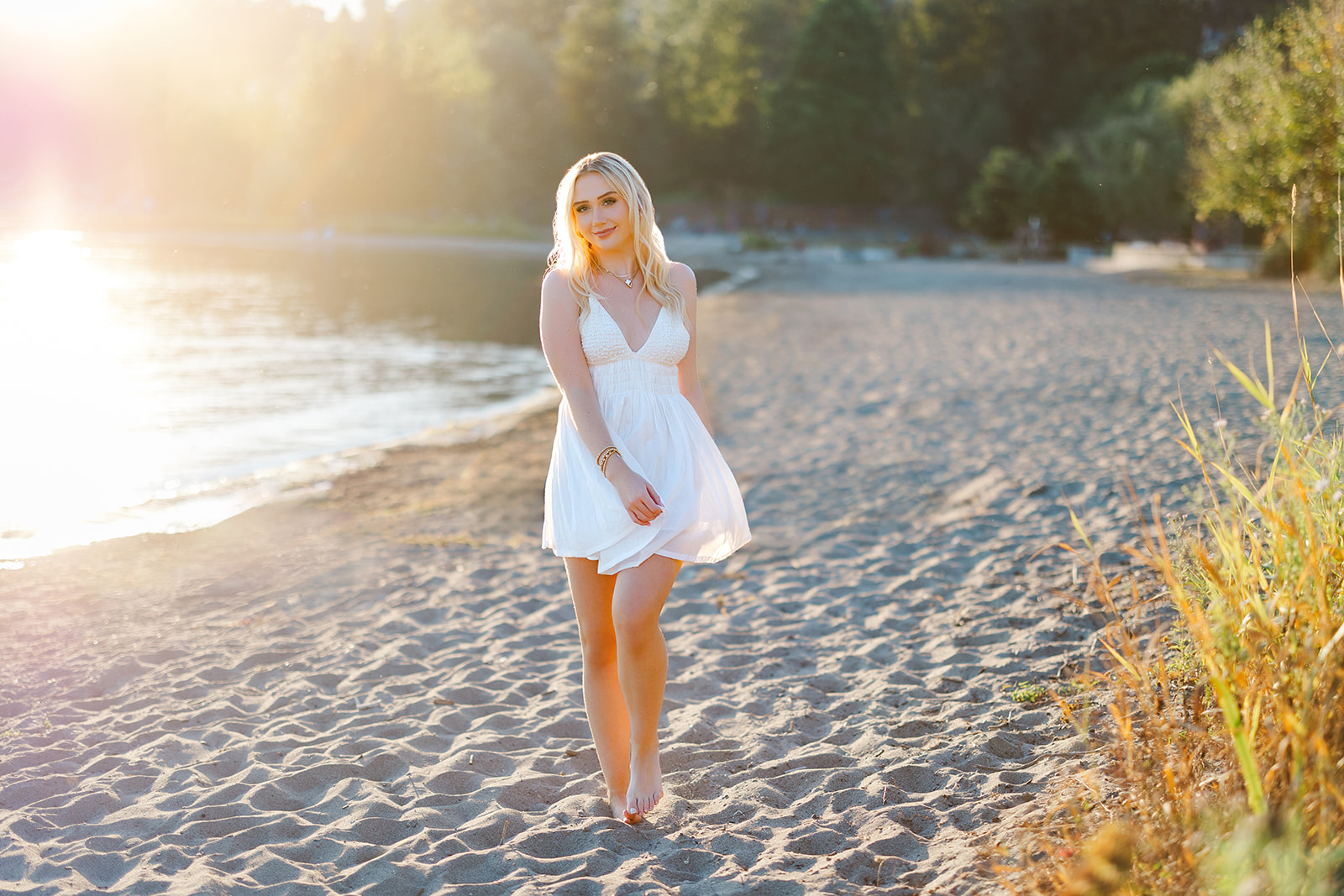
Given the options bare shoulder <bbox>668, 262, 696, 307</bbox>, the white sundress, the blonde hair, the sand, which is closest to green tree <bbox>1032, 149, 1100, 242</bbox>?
the sand

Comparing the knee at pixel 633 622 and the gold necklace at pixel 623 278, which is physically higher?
the gold necklace at pixel 623 278

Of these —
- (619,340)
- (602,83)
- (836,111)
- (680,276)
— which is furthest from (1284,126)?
(602,83)

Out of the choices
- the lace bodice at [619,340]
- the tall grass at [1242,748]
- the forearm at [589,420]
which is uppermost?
the lace bodice at [619,340]

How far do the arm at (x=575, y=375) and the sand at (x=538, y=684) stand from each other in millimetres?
1177

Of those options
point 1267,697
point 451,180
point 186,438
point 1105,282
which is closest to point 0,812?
point 1267,697

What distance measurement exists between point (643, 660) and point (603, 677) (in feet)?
0.81

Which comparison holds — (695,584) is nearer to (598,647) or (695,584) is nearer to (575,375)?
(598,647)

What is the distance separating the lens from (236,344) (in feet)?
67.6

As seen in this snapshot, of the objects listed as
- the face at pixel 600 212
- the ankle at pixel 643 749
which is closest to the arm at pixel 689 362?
the face at pixel 600 212

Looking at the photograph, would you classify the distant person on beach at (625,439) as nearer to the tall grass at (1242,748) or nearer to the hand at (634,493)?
the hand at (634,493)

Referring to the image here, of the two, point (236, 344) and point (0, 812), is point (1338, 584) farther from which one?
point (236, 344)

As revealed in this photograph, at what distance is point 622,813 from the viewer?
332cm

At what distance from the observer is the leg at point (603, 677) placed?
10.3ft

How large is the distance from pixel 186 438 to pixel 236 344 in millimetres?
9243
